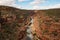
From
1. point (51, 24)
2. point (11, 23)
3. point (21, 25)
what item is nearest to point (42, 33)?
point (51, 24)

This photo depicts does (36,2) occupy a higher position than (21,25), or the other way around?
(36,2)

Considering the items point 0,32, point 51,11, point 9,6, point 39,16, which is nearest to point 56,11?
point 51,11

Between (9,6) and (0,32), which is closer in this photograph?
(0,32)

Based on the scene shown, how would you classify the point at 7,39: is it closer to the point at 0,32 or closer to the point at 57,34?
the point at 0,32

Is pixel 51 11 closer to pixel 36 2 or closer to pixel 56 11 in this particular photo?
pixel 56 11

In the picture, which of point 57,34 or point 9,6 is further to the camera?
point 9,6

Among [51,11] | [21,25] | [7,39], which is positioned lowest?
[7,39]

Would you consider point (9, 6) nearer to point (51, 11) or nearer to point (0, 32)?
point (0, 32)

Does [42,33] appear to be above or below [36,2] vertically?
below
